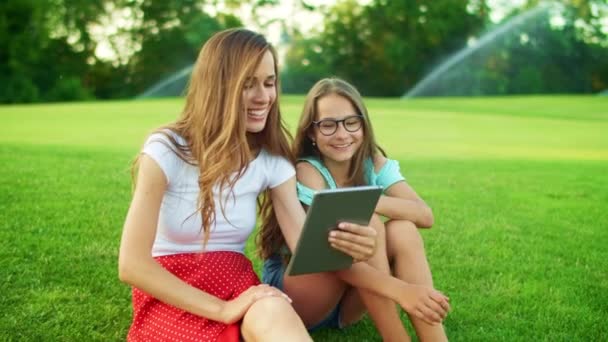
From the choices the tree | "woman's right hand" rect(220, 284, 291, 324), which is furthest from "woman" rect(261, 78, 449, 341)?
the tree

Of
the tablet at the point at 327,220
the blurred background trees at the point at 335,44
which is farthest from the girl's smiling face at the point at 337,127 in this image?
the blurred background trees at the point at 335,44

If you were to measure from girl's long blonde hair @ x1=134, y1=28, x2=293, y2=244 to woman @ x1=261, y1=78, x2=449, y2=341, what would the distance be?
0.56m

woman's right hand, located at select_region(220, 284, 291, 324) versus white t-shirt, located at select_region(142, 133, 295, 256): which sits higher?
white t-shirt, located at select_region(142, 133, 295, 256)

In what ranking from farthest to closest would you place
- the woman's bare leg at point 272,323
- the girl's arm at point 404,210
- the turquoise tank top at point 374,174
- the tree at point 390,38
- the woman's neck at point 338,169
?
the tree at point 390,38 < the woman's neck at point 338,169 < the turquoise tank top at point 374,174 < the girl's arm at point 404,210 < the woman's bare leg at point 272,323

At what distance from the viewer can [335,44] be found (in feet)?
115

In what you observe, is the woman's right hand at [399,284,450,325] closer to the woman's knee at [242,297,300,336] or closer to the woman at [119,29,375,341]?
the woman at [119,29,375,341]

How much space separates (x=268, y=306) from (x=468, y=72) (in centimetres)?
3206

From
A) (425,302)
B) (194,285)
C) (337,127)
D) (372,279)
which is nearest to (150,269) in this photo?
(194,285)

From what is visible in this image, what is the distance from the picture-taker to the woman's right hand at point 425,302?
7.51ft

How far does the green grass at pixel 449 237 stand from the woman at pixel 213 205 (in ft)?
2.07

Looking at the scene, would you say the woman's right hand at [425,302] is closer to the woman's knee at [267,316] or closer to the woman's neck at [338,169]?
the woman's knee at [267,316]

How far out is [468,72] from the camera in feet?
107

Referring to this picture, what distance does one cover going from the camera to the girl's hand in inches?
86.1

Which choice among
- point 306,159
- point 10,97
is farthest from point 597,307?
point 10,97
